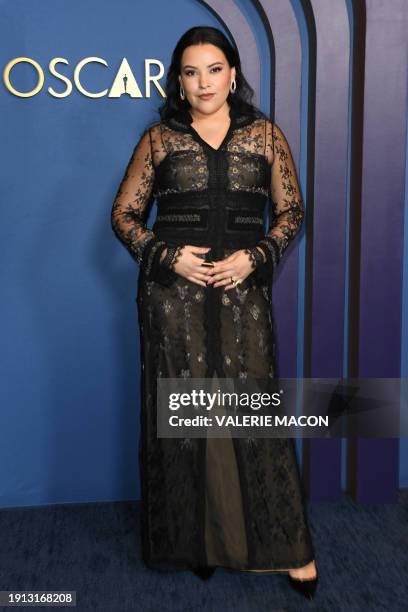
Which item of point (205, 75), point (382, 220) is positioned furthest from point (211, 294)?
point (382, 220)

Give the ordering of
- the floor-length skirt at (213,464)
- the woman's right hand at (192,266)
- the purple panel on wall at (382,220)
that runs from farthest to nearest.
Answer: the purple panel on wall at (382,220)
the floor-length skirt at (213,464)
the woman's right hand at (192,266)

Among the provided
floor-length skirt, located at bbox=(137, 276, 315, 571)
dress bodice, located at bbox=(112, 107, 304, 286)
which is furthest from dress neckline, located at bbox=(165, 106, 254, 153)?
floor-length skirt, located at bbox=(137, 276, 315, 571)

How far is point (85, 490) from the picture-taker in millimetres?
2975

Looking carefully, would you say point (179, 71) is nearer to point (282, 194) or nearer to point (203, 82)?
point (203, 82)

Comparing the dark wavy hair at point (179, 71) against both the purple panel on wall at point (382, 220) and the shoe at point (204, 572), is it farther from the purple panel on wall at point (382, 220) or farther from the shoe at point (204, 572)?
the shoe at point (204, 572)

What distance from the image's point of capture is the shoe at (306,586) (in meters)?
2.23

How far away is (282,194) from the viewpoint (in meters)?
2.31

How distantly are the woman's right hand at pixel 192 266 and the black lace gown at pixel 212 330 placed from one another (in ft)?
0.16

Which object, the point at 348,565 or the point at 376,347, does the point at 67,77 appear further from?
the point at 348,565

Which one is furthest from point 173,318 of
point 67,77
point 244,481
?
point 67,77

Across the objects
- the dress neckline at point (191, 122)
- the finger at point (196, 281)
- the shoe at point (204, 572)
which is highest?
the dress neckline at point (191, 122)

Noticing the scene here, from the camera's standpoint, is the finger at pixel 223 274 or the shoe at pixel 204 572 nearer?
the finger at pixel 223 274

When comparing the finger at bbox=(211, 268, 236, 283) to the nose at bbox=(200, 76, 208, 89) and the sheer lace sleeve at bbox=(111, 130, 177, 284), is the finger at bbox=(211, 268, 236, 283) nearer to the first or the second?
the sheer lace sleeve at bbox=(111, 130, 177, 284)

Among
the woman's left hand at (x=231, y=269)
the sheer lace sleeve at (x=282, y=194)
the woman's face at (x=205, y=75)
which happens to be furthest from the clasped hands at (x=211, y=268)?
the woman's face at (x=205, y=75)
